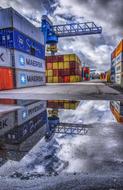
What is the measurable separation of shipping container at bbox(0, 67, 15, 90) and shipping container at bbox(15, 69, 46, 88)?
98cm

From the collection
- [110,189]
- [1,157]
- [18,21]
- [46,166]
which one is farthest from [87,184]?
[18,21]

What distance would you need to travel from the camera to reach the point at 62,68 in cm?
3950

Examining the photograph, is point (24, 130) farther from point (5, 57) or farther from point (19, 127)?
point (5, 57)

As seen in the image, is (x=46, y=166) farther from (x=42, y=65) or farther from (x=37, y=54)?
(x=42, y=65)

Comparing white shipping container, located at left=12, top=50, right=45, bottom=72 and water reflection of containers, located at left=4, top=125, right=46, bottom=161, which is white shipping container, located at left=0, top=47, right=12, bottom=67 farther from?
water reflection of containers, located at left=4, top=125, right=46, bottom=161

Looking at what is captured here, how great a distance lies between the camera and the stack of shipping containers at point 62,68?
1532 inches

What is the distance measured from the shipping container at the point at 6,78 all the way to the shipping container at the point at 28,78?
0.98 metres

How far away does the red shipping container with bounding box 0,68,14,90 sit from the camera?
17.2 meters

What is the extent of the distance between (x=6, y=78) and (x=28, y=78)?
223 inches

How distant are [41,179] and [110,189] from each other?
2.74ft

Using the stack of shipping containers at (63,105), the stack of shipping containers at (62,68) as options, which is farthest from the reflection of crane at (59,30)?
the stack of shipping containers at (63,105)

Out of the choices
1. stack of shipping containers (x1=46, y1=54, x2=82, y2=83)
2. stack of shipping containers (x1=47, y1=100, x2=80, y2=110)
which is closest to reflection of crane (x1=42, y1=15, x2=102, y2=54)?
stack of shipping containers (x1=46, y1=54, x2=82, y2=83)

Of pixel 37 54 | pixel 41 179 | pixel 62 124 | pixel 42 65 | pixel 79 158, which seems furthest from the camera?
pixel 42 65

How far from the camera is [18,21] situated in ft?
66.9
